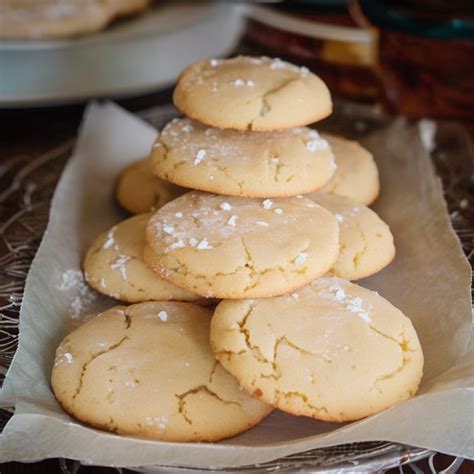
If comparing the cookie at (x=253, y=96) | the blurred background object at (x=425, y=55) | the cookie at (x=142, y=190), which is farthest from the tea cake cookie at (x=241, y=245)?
the blurred background object at (x=425, y=55)

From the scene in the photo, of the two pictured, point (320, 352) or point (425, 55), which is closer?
point (320, 352)

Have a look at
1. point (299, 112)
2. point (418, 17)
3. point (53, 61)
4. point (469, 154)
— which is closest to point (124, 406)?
point (299, 112)

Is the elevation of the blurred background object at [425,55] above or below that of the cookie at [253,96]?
below

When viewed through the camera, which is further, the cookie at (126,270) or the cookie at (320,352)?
the cookie at (126,270)

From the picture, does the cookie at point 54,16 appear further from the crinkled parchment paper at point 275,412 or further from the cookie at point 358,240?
the cookie at point 358,240

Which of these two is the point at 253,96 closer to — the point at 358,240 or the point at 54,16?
the point at 358,240

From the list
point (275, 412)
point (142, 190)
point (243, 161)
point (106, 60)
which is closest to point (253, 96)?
point (243, 161)

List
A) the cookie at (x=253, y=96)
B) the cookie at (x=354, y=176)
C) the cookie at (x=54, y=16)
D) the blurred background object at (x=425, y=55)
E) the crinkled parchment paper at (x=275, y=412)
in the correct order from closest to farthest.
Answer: the crinkled parchment paper at (x=275, y=412)
the cookie at (x=253, y=96)
the cookie at (x=354, y=176)
the blurred background object at (x=425, y=55)
the cookie at (x=54, y=16)
